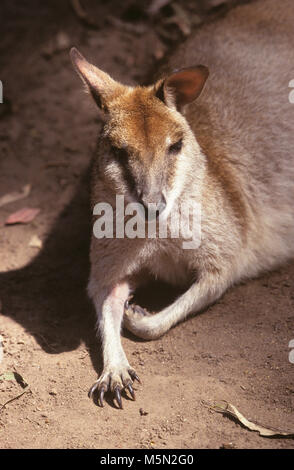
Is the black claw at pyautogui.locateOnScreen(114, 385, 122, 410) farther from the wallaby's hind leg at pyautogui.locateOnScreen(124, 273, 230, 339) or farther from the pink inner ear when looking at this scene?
the pink inner ear

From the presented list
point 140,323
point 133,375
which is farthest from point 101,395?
point 140,323

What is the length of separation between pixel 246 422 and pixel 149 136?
160 cm

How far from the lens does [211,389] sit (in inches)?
136

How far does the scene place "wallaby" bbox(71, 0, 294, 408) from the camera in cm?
345

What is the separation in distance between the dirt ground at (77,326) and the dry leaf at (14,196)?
0.18ft

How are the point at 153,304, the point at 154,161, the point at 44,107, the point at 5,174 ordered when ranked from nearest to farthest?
the point at 154,161 → the point at 153,304 → the point at 5,174 → the point at 44,107

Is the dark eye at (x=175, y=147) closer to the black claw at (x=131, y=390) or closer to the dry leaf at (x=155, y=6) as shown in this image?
the black claw at (x=131, y=390)

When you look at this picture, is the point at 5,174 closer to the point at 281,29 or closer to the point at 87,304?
the point at 87,304

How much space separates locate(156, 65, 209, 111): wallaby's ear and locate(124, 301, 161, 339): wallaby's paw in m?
1.34

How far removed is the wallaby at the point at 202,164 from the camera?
3451mm

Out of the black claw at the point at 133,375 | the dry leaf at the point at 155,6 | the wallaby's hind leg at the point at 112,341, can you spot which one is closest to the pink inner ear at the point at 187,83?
the wallaby's hind leg at the point at 112,341

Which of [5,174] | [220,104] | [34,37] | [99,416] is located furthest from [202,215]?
[34,37]

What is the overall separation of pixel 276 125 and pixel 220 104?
1.45 ft

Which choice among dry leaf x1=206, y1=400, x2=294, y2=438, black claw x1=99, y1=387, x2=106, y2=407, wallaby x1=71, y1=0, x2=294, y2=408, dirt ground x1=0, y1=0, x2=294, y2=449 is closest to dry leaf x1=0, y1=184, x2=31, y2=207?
dirt ground x1=0, y1=0, x2=294, y2=449
